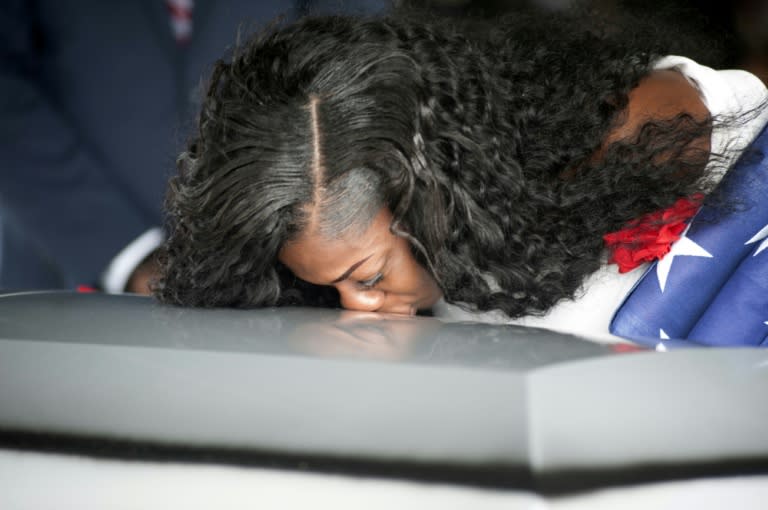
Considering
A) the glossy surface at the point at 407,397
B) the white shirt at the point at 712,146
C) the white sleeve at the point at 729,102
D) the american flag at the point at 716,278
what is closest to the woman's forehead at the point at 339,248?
the white shirt at the point at 712,146

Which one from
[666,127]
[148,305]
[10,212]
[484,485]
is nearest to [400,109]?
[666,127]

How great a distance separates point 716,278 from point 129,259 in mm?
954

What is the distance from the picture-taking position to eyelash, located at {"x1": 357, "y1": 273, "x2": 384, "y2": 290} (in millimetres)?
Answer: 1015

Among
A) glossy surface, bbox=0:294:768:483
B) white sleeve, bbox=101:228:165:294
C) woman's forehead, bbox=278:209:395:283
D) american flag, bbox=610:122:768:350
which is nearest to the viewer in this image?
glossy surface, bbox=0:294:768:483

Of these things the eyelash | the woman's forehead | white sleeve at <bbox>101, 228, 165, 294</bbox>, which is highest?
the woman's forehead

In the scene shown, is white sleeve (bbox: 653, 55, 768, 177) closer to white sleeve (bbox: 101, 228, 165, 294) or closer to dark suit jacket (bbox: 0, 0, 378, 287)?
dark suit jacket (bbox: 0, 0, 378, 287)

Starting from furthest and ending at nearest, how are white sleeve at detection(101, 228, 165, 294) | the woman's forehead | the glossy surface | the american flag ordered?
white sleeve at detection(101, 228, 165, 294) → the woman's forehead → the american flag → the glossy surface

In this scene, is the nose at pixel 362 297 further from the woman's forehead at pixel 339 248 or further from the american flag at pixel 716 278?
the american flag at pixel 716 278

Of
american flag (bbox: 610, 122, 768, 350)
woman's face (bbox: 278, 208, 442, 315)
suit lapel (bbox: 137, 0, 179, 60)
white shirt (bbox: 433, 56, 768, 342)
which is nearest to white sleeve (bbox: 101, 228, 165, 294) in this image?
suit lapel (bbox: 137, 0, 179, 60)

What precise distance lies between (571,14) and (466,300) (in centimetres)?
62

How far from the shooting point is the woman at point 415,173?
0.95 m

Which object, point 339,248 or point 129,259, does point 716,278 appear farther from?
point 129,259

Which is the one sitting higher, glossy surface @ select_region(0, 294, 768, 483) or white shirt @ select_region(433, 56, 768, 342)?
glossy surface @ select_region(0, 294, 768, 483)

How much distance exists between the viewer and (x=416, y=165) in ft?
3.21
